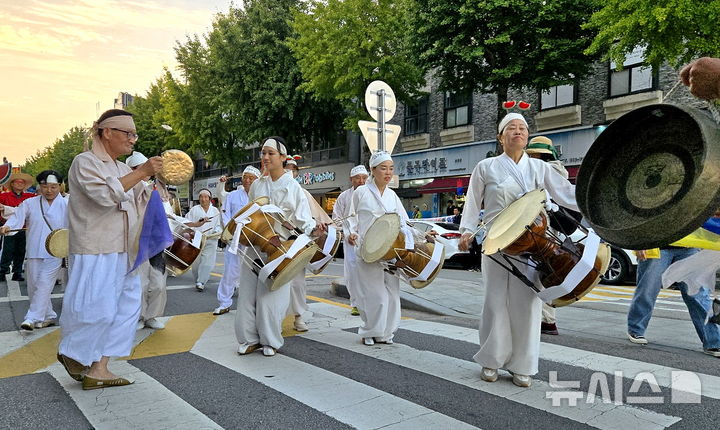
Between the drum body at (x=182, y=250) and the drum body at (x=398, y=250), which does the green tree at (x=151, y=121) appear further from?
the drum body at (x=398, y=250)

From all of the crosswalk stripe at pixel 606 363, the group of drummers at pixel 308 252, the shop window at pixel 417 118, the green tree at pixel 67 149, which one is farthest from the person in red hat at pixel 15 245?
the green tree at pixel 67 149

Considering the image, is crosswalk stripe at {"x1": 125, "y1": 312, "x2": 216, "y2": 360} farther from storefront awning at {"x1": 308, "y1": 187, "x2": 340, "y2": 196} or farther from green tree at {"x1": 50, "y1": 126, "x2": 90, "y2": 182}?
green tree at {"x1": 50, "y1": 126, "x2": 90, "y2": 182}

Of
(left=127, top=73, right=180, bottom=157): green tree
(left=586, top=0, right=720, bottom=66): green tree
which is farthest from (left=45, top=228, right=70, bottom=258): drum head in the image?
(left=127, top=73, right=180, bottom=157): green tree

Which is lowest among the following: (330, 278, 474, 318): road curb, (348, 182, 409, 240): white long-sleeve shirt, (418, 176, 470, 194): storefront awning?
(330, 278, 474, 318): road curb

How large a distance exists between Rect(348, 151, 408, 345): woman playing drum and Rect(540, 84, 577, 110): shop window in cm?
1620

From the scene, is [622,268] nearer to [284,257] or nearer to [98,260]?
[284,257]

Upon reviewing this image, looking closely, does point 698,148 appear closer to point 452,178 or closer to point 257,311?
point 257,311

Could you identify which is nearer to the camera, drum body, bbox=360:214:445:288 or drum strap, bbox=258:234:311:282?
drum strap, bbox=258:234:311:282

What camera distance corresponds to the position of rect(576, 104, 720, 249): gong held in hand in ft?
6.16

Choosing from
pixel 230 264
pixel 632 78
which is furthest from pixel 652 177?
pixel 632 78

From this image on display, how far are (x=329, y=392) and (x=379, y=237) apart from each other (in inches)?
72.1

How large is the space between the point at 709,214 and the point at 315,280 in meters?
9.92

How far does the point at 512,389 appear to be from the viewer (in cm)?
379

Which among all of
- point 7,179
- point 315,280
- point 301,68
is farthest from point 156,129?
point 315,280
